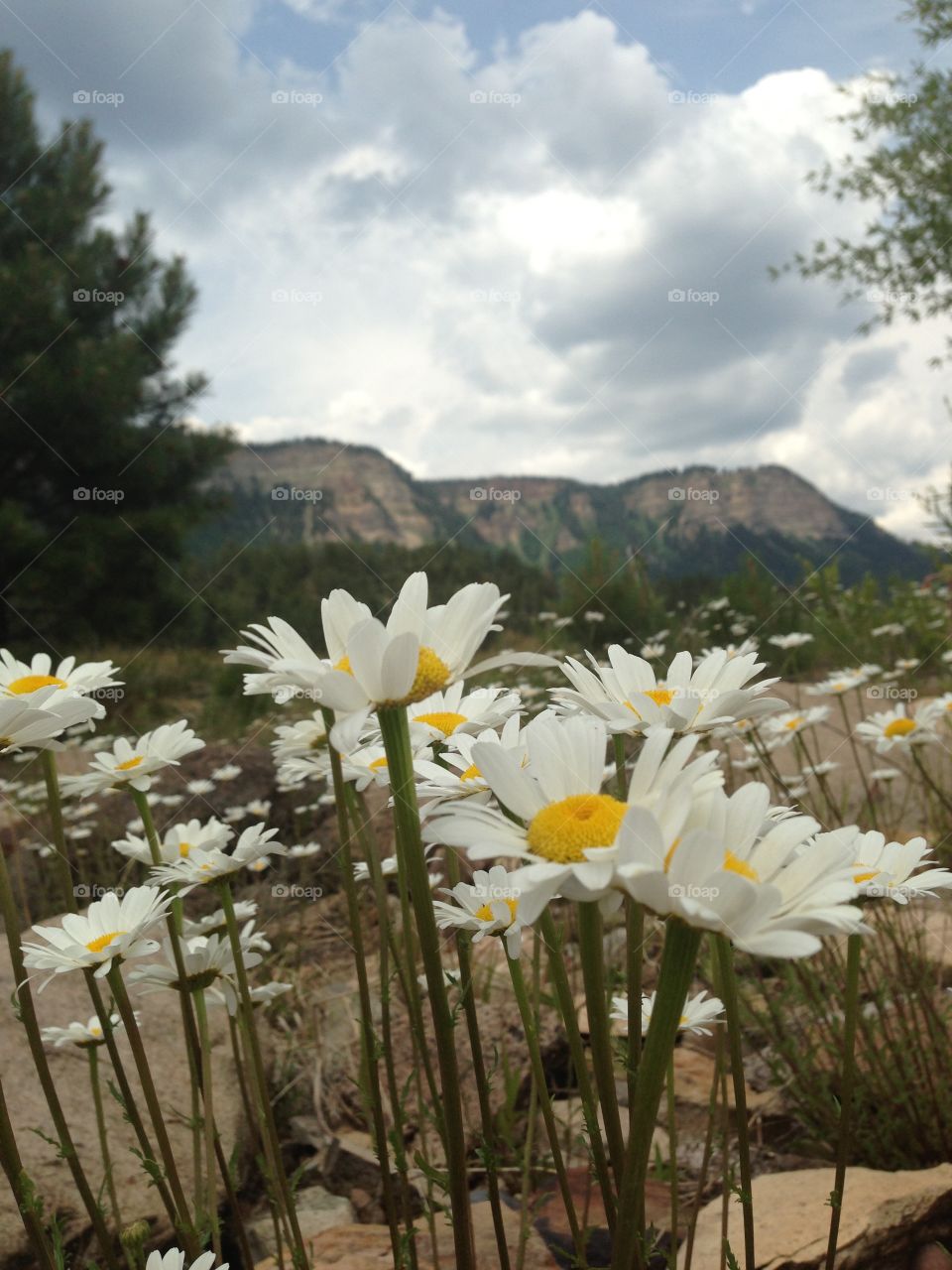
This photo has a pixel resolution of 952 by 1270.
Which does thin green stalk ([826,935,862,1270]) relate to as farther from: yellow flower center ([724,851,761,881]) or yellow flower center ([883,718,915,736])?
yellow flower center ([883,718,915,736])

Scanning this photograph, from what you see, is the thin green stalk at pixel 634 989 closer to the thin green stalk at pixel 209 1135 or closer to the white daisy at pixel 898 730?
the thin green stalk at pixel 209 1135

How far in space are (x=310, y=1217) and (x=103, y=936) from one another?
47.2 inches

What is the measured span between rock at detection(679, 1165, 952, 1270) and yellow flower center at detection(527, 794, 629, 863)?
120cm

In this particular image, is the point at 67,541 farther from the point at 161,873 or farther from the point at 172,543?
the point at 161,873

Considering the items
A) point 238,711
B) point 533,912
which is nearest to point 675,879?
point 533,912

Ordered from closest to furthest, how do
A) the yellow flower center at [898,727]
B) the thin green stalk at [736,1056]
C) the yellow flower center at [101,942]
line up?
the thin green stalk at [736,1056]
the yellow flower center at [101,942]
the yellow flower center at [898,727]

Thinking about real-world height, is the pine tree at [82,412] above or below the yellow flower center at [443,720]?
above

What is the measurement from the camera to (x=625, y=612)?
29.6ft

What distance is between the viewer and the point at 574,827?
0.74 m

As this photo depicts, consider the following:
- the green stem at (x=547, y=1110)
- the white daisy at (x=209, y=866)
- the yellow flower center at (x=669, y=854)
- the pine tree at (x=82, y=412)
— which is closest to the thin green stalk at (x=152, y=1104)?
the white daisy at (x=209, y=866)

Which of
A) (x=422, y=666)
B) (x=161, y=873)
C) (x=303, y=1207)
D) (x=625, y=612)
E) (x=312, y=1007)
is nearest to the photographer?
(x=422, y=666)

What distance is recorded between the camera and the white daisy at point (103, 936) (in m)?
1.25

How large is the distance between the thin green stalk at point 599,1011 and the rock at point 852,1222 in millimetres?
799

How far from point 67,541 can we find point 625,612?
6414mm
